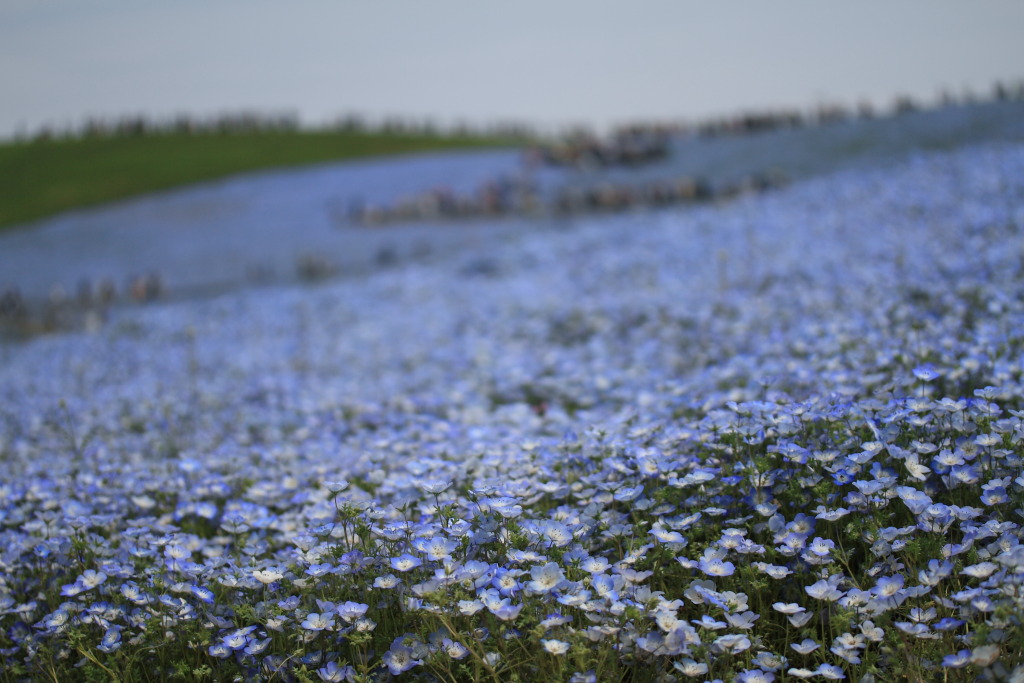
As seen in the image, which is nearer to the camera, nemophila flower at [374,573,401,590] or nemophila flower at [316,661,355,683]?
nemophila flower at [316,661,355,683]

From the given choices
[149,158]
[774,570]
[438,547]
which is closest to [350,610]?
[438,547]

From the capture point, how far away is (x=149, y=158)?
41344 mm

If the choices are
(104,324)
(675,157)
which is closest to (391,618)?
(104,324)

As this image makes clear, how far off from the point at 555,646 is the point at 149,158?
4394 cm

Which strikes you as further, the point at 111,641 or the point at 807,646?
the point at 111,641

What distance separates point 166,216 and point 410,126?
79.4 feet

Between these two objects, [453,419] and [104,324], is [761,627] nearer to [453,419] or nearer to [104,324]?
[453,419]

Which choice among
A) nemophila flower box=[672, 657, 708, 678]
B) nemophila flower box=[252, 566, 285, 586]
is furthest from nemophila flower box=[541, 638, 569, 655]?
nemophila flower box=[252, 566, 285, 586]

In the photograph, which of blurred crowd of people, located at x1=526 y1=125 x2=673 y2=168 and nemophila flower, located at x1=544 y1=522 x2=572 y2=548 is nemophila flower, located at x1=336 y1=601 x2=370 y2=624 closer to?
nemophila flower, located at x1=544 y1=522 x2=572 y2=548

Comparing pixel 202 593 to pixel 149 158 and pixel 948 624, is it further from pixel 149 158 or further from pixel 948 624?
pixel 149 158

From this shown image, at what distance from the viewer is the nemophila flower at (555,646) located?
2.84 meters

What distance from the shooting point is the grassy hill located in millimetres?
34875

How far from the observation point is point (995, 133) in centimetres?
2022

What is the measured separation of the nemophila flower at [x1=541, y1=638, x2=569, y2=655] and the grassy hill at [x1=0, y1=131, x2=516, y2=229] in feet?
113
